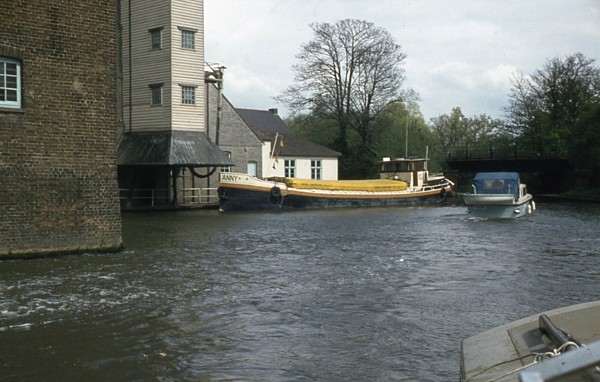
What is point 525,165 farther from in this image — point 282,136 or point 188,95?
point 188,95

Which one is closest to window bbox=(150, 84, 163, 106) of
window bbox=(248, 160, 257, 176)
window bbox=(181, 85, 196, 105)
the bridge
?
window bbox=(181, 85, 196, 105)

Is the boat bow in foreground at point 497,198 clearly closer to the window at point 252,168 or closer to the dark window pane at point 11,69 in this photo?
the window at point 252,168

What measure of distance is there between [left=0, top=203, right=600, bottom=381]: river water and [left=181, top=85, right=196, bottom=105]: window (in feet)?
59.1

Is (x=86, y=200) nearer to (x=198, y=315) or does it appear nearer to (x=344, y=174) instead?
(x=198, y=315)

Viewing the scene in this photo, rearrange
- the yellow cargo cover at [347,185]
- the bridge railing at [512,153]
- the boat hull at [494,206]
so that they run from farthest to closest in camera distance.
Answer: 1. the bridge railing at [512,153]
2. the yellow cargo cover at [347,185]
3. the boat hull at [494,206]

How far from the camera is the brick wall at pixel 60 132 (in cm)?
1392

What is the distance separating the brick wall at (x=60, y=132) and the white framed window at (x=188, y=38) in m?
22.1

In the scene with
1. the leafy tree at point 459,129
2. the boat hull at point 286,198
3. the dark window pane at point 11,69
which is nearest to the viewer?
the dark window pane at point 11,69

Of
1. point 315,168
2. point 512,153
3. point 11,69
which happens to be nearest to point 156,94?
point 315,168

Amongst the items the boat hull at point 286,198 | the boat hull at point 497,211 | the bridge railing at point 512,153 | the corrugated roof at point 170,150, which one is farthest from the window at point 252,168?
the bridge railing at point 512,153

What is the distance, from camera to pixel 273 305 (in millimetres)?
10258

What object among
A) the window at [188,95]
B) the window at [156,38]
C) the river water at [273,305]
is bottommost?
the river water at [273,305]

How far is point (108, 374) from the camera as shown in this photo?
22.1 ft

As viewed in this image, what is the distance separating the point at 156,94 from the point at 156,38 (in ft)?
10.6
